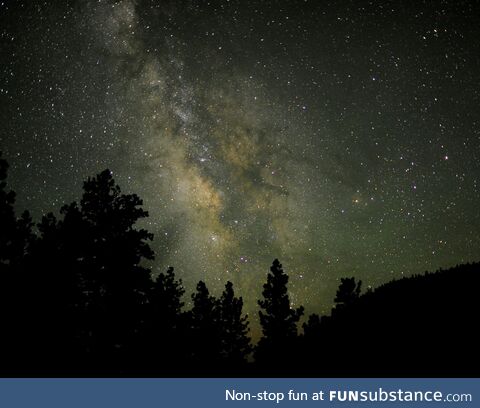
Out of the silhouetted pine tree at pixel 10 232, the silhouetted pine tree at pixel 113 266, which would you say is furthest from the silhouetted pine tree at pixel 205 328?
the silhouetted pine tree at pixel 10 232

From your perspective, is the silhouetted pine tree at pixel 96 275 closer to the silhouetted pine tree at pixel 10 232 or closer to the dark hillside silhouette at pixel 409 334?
the silhouetted pine tree at pixel 10 232

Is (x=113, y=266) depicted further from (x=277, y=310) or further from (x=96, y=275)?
(x=277, y=310)

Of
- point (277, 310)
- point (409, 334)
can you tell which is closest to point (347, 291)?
point (277, 310)

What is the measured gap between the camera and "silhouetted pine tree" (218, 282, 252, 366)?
3809 cm

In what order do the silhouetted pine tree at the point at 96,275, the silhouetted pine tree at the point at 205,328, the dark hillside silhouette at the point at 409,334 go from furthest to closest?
the silhouetted pine tree at the point at 205,328
the silhouetted pine tree at the point at 96,275
the dark hillside silhouette at the point at 409,334

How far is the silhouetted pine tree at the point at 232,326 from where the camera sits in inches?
1500

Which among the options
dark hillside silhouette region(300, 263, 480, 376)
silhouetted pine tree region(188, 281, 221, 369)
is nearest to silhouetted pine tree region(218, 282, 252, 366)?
silhouetted pine tree region(188, 281, 221, 369)

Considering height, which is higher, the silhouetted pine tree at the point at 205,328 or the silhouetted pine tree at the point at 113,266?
the silhouetted pine tree at the point at 113,266

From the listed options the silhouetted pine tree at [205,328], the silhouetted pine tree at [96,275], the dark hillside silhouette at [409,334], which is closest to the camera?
the dark hillside silhouette at [409,334]

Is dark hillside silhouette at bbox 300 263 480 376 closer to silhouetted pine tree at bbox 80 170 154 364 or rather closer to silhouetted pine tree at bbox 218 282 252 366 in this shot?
silhouetted pine tree at bbox 80 170 154 364

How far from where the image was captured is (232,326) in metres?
38.8

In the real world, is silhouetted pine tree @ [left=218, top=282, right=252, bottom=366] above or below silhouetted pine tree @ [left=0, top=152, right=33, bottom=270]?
below

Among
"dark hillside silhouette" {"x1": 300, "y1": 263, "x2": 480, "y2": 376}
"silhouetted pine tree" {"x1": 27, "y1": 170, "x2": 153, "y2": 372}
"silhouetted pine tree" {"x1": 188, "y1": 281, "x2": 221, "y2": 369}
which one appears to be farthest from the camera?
"silhouetted pine tree" {"x1": 188, "y1": 281, "x2": 221, "y2": 369}

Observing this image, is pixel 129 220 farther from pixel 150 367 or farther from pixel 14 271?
pixel 150 367
